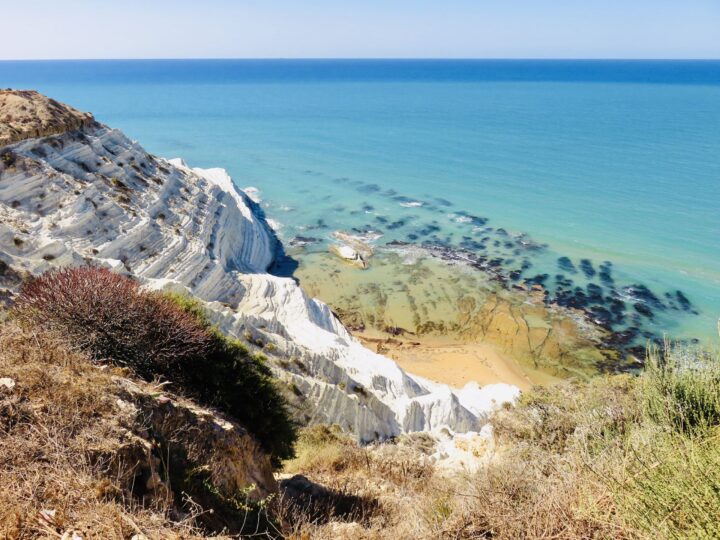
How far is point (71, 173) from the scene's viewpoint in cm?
2328

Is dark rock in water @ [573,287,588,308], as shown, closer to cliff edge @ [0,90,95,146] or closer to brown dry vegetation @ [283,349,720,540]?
brown dry vegetation @ [283,349,720,540]

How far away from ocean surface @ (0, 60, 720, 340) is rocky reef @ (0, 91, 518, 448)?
1059cm

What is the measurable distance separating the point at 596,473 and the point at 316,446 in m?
8.73

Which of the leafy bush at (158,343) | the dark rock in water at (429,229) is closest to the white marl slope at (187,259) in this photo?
the leafy bush at (158,343)

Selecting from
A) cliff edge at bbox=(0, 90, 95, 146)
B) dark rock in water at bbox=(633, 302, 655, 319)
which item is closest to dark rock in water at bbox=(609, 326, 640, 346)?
dark rock in water at bbox=(633, 302, 655, 319)

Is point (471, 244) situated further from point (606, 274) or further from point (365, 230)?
point (606, 274)

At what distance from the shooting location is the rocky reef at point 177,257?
17.1 m

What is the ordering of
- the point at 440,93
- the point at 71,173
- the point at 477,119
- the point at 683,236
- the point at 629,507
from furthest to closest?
the point at 440,93, the point at 477,119, the point at 683,236, the point at 71,173, the point at 629,507

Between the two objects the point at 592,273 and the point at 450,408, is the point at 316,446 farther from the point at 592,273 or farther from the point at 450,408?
the point at 592,273

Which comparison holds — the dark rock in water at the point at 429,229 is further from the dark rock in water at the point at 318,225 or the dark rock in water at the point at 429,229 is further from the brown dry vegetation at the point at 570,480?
the brown dry vegetation at the point at 570,480

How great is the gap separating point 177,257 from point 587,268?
2681 centimetres

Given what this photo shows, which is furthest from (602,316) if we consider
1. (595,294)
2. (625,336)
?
(595,294)

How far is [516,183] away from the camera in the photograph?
51312 millimetres

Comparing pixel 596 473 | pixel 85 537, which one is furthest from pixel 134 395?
pixel 596 473
